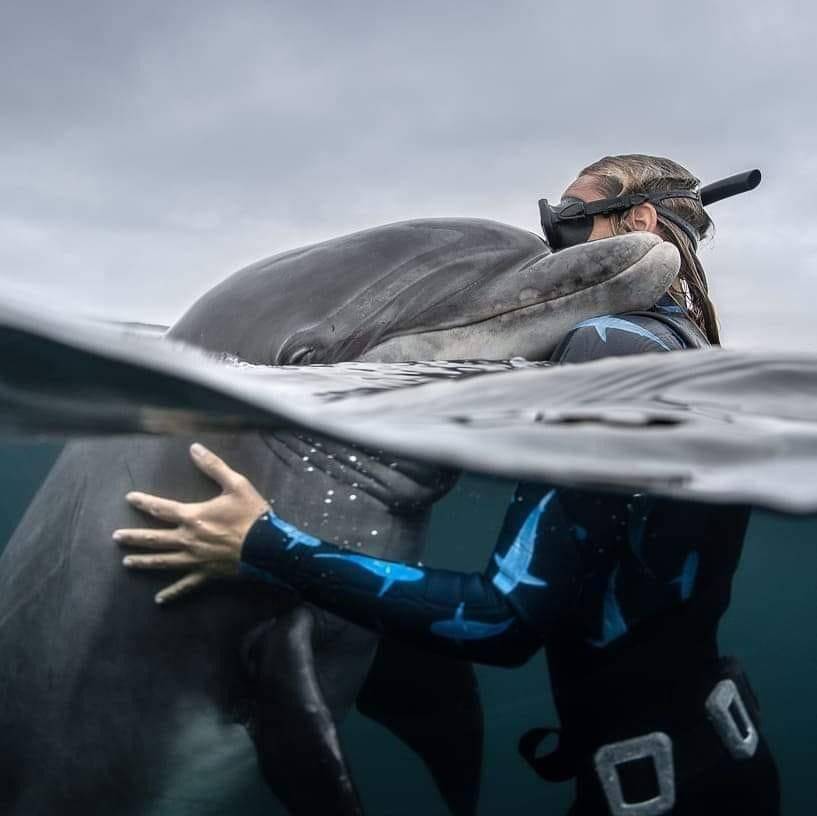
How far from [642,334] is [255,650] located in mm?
1509

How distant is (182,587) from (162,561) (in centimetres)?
9

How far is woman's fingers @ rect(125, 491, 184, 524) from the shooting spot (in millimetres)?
2420

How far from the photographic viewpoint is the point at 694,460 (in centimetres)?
181

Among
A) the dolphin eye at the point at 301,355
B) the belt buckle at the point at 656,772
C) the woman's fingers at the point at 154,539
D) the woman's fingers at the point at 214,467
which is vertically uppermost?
the dolphin eye at the point at 301,355

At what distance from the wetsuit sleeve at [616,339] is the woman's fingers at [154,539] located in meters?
1.27

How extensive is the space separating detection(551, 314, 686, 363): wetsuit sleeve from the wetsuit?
68 cm

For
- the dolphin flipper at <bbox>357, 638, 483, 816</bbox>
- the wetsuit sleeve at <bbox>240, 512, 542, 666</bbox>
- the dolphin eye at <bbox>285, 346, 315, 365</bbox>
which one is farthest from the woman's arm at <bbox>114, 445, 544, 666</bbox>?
the dolphin eye at <bbox>285, 346, 315, 365</bbox>

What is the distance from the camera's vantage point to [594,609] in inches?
84.6

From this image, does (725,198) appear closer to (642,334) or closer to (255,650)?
(642,334)

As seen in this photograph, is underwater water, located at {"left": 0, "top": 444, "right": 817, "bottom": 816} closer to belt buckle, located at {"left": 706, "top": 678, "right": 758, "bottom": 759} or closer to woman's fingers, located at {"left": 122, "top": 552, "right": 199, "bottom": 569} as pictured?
belt buckle, located at {"left": 706, "top": 678, "right": 758, "bottom": 759}

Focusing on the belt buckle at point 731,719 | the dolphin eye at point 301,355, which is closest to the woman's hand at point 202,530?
the dolphin eye at point 301,355

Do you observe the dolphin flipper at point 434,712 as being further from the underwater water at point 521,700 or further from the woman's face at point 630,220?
the woman's face at point 630,220

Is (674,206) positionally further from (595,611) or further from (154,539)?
(154,539)

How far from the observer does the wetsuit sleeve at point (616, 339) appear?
2691 mm
